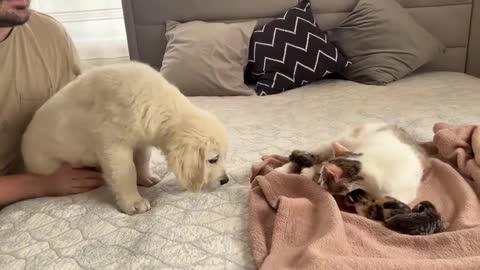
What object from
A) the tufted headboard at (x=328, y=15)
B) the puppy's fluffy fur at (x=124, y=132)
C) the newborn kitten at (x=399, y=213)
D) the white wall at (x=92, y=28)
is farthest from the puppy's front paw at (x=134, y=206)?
the white wall at (x=92, y=28)

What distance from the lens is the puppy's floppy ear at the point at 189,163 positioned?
129cm

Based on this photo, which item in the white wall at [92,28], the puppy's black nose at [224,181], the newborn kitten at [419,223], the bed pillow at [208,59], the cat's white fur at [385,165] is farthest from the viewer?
the white wall at [92,28]

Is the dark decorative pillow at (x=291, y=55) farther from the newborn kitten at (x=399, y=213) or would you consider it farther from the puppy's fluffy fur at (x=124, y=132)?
the newborn kitten at (x=399, y=213)

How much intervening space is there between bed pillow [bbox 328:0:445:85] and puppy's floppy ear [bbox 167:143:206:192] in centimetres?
158

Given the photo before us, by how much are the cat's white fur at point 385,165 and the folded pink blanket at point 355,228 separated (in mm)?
68

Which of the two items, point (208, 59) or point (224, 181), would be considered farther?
point (208, 59)

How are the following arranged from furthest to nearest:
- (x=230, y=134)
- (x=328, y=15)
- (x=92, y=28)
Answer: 1. (x=92, y=28)
2. (x=328, y=15)
3. (x=230, y=134)

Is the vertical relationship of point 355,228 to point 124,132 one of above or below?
below

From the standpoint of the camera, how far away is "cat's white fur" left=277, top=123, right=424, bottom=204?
120 centimetres

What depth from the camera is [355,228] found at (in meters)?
1.09

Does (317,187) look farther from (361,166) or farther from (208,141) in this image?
(208,141)

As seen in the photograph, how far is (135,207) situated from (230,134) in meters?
0.66

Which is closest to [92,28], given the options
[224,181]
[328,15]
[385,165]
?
[328,15]

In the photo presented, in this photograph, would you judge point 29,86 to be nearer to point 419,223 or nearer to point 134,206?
point 134,206
